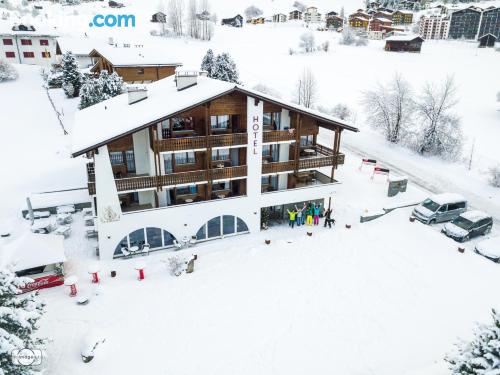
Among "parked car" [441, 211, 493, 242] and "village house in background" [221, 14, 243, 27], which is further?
"village house in background" [221, 14, 243, 27]

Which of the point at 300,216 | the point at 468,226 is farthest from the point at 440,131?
the point at 300,216

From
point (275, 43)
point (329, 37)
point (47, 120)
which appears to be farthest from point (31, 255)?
point (329, 37)

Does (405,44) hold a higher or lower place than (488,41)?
lower

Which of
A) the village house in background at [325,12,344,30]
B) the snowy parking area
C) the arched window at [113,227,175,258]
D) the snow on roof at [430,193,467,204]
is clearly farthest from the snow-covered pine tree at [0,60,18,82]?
the village house in background at [325,12,344,30]

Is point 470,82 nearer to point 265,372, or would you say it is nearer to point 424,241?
point 424,241

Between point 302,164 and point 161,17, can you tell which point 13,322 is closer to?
point 302,164

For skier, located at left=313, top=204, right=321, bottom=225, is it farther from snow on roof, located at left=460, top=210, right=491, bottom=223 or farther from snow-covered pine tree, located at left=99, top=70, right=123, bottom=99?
snow-covered pine tree, located at left=99, top=70, right=123, bottom=99
